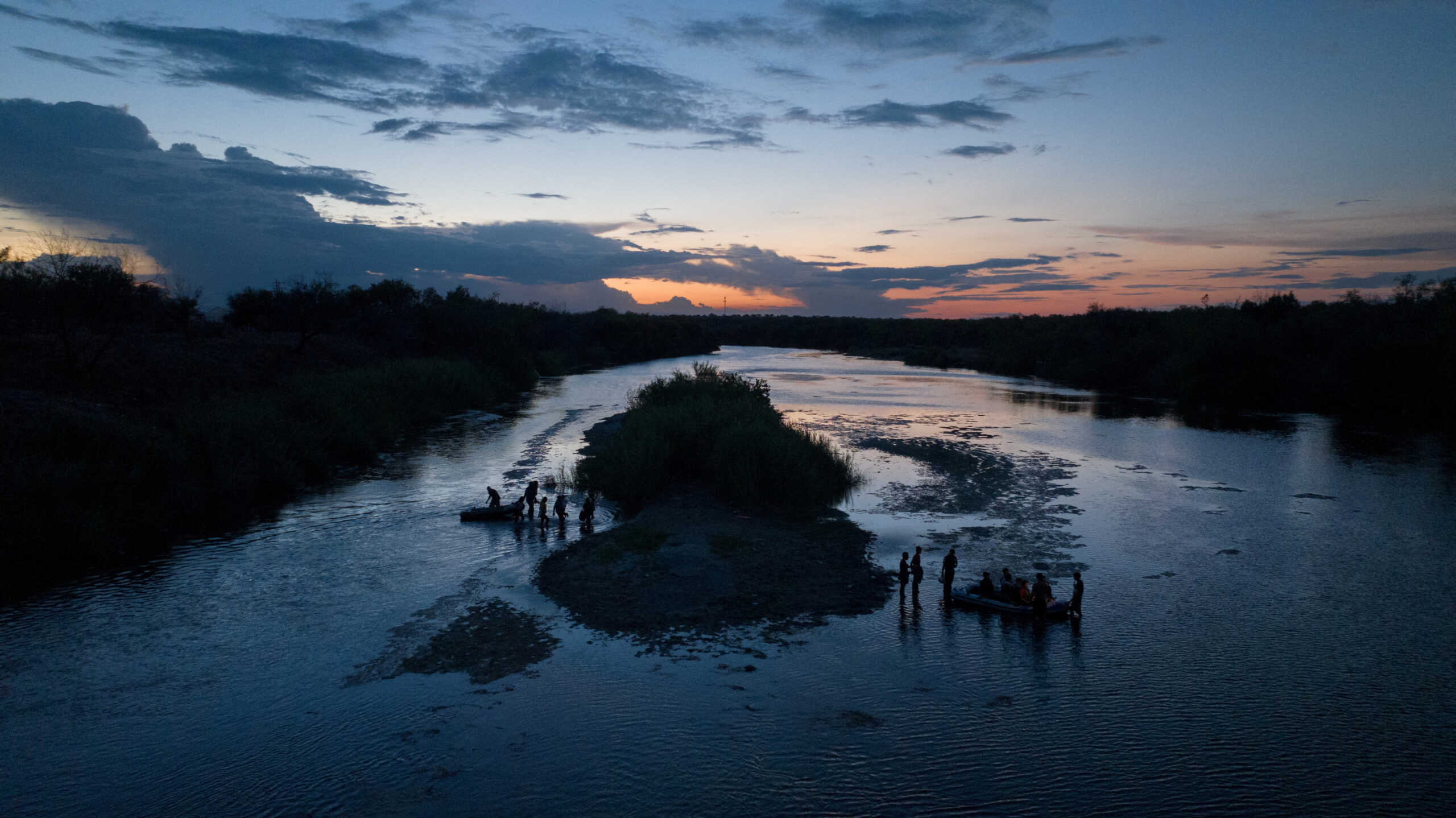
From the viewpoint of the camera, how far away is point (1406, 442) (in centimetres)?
3906

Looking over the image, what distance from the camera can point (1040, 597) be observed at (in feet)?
50.0

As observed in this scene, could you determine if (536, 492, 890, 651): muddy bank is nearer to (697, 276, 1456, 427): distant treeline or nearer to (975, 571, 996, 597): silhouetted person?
(975, 571, 996, 597): silhouetted person

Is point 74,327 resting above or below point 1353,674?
above

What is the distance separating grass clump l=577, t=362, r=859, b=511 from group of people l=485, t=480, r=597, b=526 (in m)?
2.20

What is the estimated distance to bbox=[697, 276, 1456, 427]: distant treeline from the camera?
48.8 m

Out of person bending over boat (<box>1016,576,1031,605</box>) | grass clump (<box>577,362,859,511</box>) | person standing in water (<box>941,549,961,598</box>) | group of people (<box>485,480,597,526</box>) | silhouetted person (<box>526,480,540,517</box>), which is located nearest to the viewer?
person bending over boat (<box>1016,576,1031,605</box>)

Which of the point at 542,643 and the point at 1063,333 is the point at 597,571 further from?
the point at 1063,333

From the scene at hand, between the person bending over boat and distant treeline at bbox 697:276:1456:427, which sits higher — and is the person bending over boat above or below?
below

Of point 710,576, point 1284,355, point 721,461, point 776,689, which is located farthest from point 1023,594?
point 1284,355

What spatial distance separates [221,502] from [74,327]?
16.4 metres

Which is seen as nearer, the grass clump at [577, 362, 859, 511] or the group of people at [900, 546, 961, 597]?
the group of people at [900, 546, 961, 597]

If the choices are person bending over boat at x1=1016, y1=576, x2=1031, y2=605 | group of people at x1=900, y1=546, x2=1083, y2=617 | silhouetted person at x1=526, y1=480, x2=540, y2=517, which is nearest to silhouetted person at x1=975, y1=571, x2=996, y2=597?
group of people at x1=900, y1=546, x2=1083, y2=617

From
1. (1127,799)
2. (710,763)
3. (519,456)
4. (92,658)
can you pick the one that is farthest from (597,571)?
(519,456)

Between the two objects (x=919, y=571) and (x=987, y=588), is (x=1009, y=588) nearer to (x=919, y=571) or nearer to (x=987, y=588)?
(x=987, y=588)
